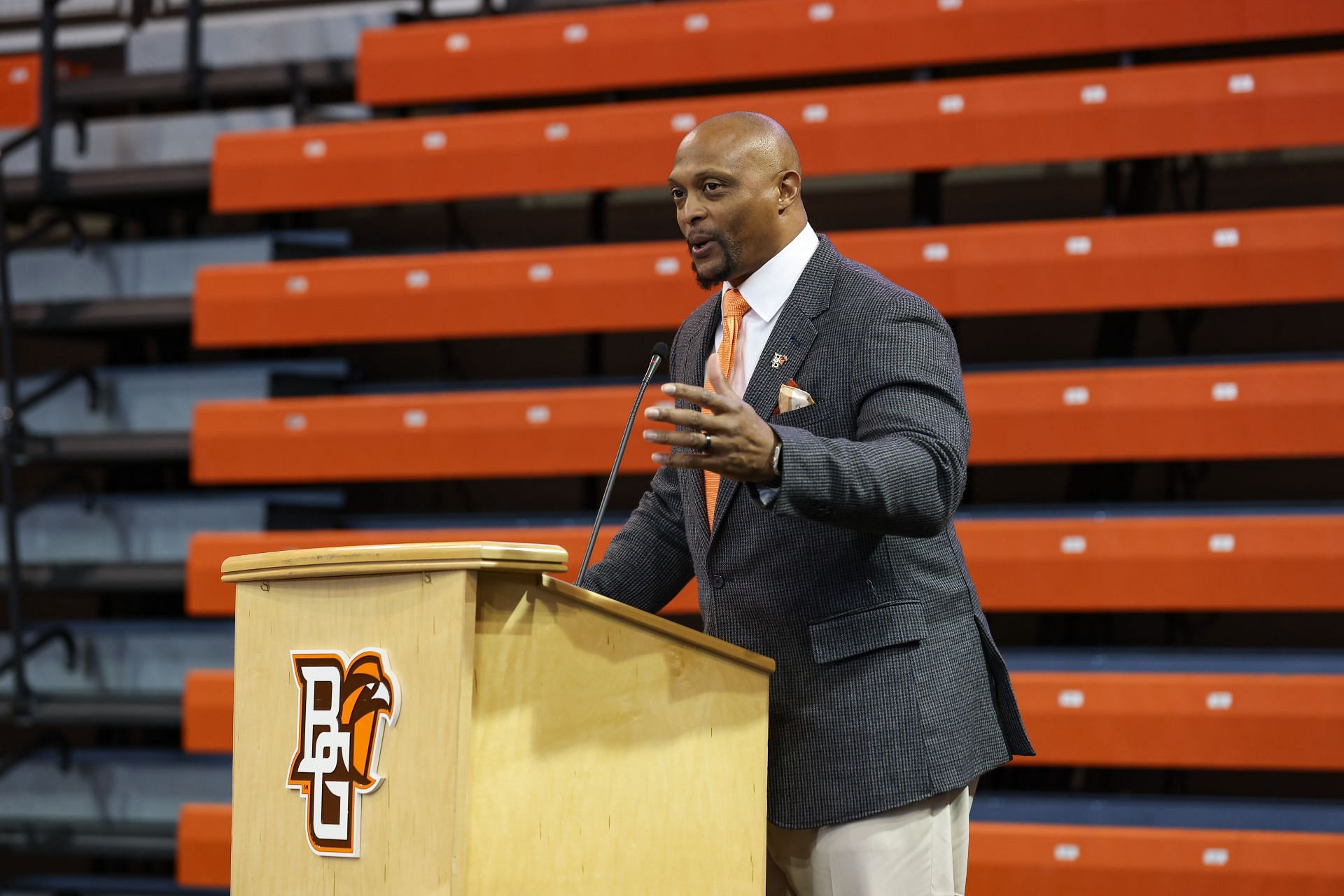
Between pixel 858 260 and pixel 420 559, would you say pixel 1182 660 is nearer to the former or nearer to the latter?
pixel 858 260

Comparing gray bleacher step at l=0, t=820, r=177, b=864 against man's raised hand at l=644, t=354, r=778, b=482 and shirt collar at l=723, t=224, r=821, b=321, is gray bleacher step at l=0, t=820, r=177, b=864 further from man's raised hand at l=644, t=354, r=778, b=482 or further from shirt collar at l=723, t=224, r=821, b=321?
man's raised hand at l=644, t=354, r=778, b=482

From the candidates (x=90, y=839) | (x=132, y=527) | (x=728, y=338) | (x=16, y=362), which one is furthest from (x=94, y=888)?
(x=728, y=338)

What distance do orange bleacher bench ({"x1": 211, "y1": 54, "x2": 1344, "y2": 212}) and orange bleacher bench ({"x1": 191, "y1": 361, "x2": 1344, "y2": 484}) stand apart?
49 cm

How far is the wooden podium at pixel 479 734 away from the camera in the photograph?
1051 millimetres

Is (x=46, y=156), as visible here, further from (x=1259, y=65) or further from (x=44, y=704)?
(x=1259, y=65)

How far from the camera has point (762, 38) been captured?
335 cm

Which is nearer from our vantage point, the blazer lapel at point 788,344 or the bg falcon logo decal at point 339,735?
the bg falcon logo decal at point 339,735

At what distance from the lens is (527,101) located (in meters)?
3.94

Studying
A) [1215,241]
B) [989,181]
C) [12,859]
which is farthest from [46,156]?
[1215,241]

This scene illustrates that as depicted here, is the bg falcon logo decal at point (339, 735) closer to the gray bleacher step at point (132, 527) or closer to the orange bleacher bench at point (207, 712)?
the orange bleacher bench at point (207, 712)

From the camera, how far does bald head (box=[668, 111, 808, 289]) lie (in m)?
1.31

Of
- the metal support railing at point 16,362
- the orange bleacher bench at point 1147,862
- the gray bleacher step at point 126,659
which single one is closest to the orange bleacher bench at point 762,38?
the metal support railing at point 16,362

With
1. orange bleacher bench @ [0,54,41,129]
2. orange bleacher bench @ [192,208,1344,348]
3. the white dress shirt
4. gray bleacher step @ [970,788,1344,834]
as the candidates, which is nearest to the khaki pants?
the white dress shirt

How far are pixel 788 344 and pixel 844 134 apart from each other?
80.4 inches
